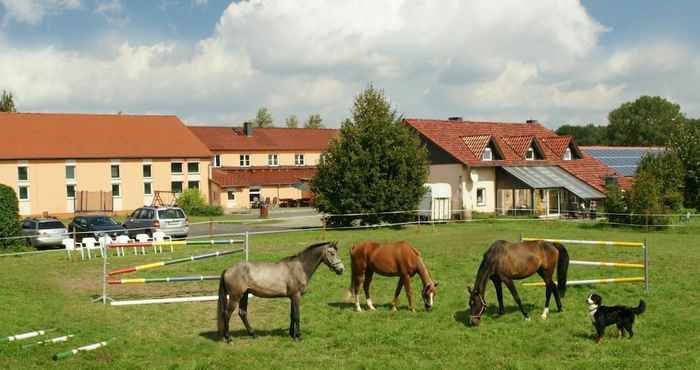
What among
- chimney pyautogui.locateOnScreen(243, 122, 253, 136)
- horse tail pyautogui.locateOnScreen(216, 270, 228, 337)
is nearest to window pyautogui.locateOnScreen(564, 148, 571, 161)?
chimney pyautogui.locateOnScreen(243, 122, 253, 136)

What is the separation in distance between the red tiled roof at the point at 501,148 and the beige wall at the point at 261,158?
21822 millimetres

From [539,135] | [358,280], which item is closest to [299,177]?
[539,135]

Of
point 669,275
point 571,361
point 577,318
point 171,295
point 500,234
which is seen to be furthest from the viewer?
point 500,234

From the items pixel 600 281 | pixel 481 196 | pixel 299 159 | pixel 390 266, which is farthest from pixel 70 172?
pixel 600 281

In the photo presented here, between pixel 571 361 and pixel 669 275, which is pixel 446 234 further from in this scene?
pixel 571 361

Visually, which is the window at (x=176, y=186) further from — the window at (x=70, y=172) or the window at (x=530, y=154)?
the window at (x=530, y=154)

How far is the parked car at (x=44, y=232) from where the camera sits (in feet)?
96.0

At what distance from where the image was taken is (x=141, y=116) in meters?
63.1

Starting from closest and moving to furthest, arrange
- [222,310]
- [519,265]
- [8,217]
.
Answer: [222,310], [519,265], [8,217]

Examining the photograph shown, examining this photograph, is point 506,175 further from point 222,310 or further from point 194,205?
point 222,310

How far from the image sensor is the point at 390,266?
14.6 m

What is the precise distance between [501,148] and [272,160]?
30.6m

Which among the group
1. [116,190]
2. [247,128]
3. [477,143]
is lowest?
[116,190]

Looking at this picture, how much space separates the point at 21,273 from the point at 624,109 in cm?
11404
